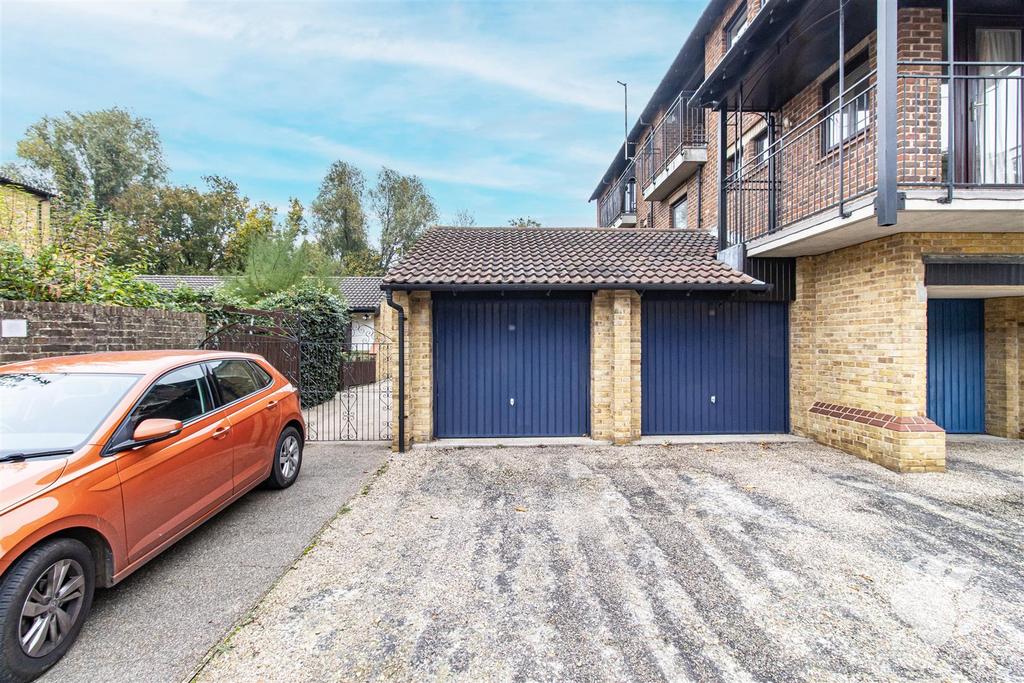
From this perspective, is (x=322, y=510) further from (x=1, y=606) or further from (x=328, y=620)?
(x=1, y=606)

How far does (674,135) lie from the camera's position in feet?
37.6

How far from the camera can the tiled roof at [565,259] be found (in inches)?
264

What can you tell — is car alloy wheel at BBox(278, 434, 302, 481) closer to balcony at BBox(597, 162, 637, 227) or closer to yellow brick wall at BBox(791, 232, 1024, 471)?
yellow brick wall at BBox(791, 232, 1024, 471)

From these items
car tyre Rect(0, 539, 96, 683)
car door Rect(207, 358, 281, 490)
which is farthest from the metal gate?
car tyre Rect(0, 539, 96, 683)

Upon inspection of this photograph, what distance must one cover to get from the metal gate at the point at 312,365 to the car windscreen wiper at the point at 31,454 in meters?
4.73

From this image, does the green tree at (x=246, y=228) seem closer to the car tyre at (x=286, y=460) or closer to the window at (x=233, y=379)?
the car tyre at (x=286, y=460)

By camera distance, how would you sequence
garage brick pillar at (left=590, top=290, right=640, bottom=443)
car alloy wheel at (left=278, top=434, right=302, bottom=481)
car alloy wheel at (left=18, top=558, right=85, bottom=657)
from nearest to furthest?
car alloy wheel at (left=18, top=558, right=85, bottom=657) < car alloy wheel at (left=278, top=434, right=302, bottom=481) < garage brick pillar at (left=590, top=290, right=640, bottom=443)

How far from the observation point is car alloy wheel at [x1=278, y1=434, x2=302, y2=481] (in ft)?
16.3

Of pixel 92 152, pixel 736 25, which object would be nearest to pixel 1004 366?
pixel 736 25

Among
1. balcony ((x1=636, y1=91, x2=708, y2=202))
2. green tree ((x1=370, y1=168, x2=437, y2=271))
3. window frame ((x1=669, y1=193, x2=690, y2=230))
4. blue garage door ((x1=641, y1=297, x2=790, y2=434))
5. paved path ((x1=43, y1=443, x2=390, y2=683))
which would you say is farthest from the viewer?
green tree ((x1=370, y1=168, x2=437, y2=271))

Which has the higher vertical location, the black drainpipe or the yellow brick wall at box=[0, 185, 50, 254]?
the yellow brick wall at box=[0, 185, 50, 254]

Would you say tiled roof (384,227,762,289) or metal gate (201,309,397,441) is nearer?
tiled roof (384,227,762,289)

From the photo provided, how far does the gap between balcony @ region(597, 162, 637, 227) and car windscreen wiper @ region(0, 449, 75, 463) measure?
50.3 ft

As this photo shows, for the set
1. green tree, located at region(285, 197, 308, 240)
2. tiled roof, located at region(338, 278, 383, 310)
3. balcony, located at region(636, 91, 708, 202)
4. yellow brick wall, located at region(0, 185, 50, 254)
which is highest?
green tree, located at region(285, 197, 308, 240)
